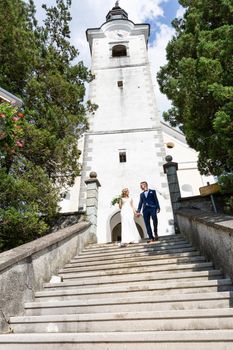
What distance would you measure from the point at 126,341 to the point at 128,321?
1.18ft

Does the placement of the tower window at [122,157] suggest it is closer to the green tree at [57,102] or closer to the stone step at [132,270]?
the green tree at [57,102]

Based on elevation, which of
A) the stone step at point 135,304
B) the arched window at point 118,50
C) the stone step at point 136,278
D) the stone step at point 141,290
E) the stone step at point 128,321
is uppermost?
the arched window at point 118,50

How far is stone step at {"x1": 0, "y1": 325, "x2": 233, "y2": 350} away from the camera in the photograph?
2.58 meters

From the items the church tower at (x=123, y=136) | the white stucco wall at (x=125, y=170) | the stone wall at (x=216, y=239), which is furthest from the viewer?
the church tower at (x=123, y=136)

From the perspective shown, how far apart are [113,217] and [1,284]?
785 cm

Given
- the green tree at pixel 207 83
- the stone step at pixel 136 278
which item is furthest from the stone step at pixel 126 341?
the green tree at pixel 207 83

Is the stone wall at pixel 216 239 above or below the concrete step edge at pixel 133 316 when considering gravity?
above

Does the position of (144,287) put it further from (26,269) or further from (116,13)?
(116,13)

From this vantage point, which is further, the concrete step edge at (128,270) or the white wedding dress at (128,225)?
the white wedding dress at (128,225)

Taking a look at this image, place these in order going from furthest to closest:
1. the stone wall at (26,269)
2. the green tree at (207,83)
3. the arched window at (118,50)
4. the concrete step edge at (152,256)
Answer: the arched window at (118,50)
the green tree at (207,83)
the concrete step edge at (152,256)
the stone wall at (26,269)

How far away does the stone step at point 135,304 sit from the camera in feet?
11.1

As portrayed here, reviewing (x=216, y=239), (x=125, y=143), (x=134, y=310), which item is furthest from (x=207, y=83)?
(x=125, y=143)

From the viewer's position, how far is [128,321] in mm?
3125

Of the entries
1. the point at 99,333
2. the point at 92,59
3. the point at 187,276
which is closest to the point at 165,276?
the point at 187,276
